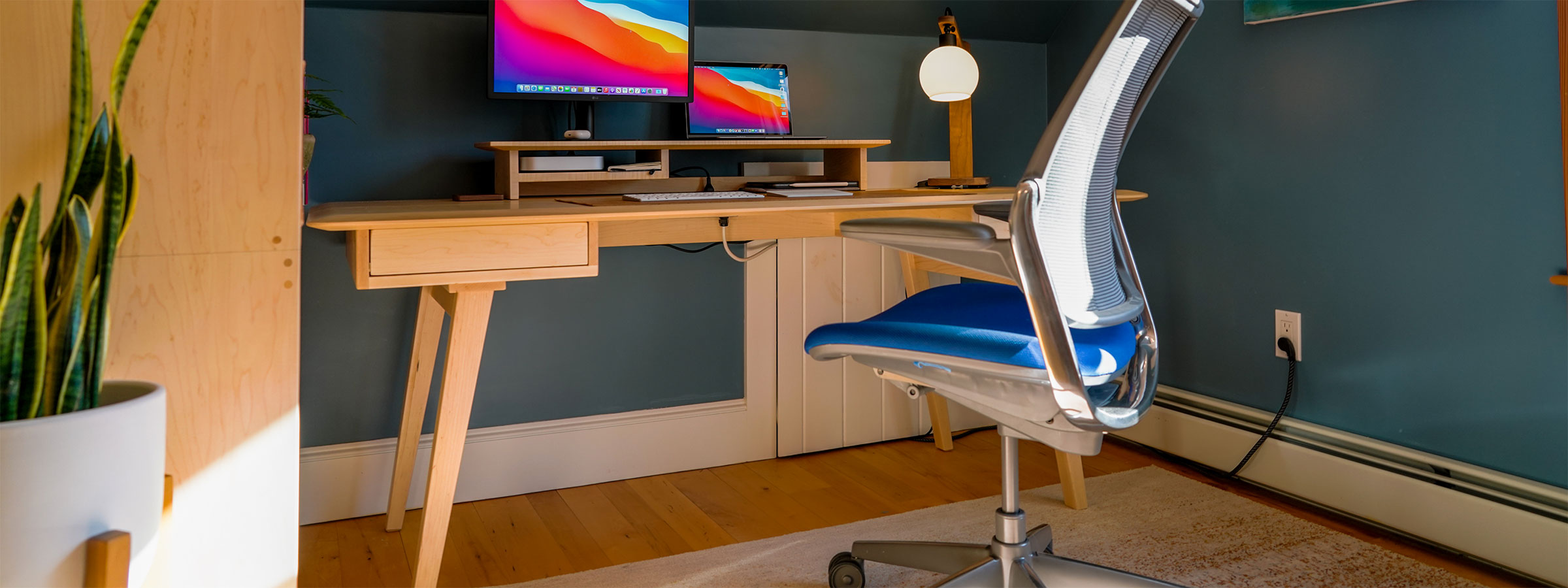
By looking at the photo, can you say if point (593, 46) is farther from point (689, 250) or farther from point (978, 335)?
point (978, 335)

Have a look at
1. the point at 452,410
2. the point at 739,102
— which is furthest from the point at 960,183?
the point at 452,410

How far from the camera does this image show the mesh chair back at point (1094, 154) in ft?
3.48

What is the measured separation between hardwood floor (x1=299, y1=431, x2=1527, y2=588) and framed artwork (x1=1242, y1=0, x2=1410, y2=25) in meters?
1.05

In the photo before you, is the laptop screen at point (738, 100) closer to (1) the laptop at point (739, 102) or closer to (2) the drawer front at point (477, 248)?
(1) the laptop at point (739, 102)

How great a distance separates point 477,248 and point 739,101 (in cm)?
95

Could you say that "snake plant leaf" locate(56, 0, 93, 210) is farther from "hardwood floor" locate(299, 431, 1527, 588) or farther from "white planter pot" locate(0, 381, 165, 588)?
"hardwood floor" locate(299, 431, 1527, 588)

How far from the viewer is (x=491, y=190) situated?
210cm

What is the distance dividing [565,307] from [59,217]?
1287 millimetres

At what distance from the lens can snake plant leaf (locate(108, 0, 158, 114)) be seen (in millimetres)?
919

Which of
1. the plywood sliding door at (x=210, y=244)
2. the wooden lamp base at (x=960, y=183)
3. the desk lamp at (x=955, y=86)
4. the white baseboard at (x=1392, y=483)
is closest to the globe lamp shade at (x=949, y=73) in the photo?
the desk lamp at (x=955, y=86)

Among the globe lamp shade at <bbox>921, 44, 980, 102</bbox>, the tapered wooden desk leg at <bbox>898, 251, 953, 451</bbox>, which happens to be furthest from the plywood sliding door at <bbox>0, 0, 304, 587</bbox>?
the tapered wooden desk leg at <bbox>898, 251, 953, 451</bbox>

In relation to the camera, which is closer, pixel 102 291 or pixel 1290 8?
pixel 102 291

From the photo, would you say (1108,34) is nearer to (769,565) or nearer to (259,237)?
(259,237)

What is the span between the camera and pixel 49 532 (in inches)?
33.0
